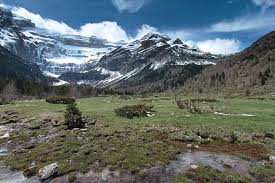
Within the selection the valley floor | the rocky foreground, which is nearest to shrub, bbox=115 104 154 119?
the valley floor

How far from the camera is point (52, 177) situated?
23.6 metres

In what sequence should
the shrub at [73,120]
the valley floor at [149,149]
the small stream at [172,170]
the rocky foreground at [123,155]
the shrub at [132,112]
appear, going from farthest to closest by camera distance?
the shrub at [132,112]
the shrub at [73,120]
the rocky foreground at [123,155]
the valley floor at [149,149]
the small stream at [172,170]

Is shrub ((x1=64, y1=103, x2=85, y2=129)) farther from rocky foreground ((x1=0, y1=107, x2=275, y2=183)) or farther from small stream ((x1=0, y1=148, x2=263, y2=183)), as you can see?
small stream ((x1=0, y1=148, x2=263, y2=183))

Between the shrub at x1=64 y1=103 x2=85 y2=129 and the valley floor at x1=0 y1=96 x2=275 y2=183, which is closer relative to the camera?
the valley floor at x1=0 y1=96 x2=275 y2=183

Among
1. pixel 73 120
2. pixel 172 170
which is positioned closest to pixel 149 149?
pixel 172 170

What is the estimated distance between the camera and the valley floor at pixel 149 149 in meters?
23.3

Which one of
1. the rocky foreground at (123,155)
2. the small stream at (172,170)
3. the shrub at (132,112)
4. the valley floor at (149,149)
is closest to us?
the small stream at (172,170)

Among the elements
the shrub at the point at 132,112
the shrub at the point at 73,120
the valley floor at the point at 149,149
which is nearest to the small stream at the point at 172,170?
the valley floor at the point at 149,149

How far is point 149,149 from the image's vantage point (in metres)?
27.8

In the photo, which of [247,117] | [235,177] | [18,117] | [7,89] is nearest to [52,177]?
[235,177]

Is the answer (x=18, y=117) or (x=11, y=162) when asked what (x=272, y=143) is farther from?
(x=18, y=117)

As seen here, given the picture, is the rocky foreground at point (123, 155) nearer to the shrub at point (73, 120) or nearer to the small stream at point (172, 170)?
the small stream at point (172, 170)

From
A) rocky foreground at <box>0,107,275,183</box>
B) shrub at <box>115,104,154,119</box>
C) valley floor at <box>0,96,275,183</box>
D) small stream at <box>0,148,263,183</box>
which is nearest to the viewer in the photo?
small stream at <box>0,148,263,183</box>

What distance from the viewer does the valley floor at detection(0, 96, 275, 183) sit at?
2330 centimetres
